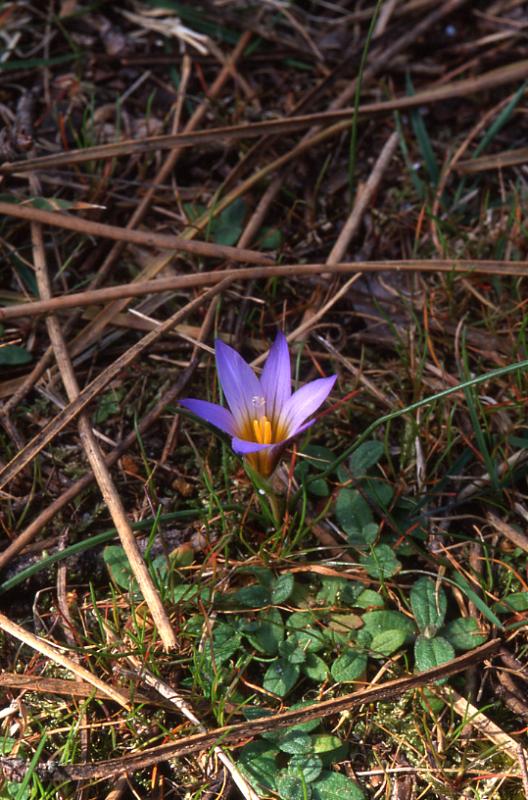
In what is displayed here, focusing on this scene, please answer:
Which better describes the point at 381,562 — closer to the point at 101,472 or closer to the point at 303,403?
the point at 303,403

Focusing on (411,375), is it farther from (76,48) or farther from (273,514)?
(76,48)

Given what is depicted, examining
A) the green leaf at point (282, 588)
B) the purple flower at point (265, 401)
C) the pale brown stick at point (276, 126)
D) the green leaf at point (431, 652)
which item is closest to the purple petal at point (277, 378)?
the purple flower at point (265, 401)

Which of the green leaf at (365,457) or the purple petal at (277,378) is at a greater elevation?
the purple petal at (277,378)

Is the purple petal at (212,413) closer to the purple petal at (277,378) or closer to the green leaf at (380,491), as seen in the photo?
the purple petal at (277,378)

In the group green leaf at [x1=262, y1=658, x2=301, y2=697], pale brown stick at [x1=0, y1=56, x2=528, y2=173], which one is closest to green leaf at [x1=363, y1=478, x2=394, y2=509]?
green leaf at [x1=262, y1=658, x2=301, y2=697]

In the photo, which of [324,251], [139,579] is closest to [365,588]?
[139,579]
